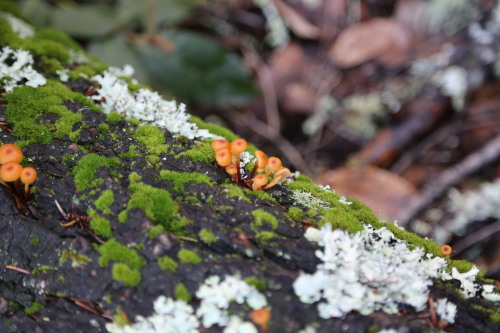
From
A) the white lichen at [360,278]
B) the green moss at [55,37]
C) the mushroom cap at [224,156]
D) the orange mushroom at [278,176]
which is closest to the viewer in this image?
the white lichen at [360,278]

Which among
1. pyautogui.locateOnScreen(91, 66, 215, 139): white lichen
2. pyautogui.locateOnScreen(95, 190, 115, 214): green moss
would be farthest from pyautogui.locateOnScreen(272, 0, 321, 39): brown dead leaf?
pyautogui.locateOnScreen(95, 190, 115, 214): green moss

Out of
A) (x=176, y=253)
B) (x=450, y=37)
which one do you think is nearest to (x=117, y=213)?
(x=176, y=253)

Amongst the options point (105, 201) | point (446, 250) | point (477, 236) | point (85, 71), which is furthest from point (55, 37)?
point (477, 236)

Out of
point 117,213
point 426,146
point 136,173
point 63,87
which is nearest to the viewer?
point 117,213

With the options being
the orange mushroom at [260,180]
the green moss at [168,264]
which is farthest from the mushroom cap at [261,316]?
the orange mushroom at [260,180]

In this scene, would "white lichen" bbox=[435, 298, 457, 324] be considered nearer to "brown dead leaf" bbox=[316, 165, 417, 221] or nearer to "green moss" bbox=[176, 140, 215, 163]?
"green moss" bbox=[176, 140, 215, 163]

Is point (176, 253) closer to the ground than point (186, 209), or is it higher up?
closer to the ground

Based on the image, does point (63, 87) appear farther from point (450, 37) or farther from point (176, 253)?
point (450, 37)

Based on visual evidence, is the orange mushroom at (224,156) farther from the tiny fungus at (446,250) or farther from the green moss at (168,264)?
the tiny fungus at (446,250)
